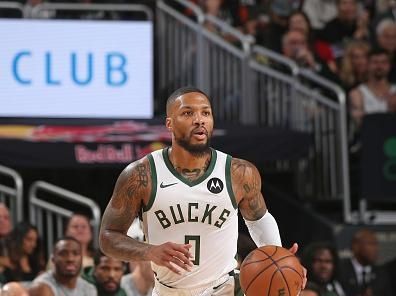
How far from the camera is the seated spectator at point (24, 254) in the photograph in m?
12.2

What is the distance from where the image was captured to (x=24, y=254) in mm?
12383

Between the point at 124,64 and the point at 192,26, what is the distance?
0.98m

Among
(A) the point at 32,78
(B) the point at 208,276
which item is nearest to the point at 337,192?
(A) the point at 32,78

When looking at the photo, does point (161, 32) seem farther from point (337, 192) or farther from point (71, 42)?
point (337, 192)

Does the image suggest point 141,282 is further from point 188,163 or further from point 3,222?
point 188,163

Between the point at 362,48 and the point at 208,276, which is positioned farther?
the point at 362,48

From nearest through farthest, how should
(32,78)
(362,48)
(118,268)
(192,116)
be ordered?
(192,116) → (118,268) → (32,78) → (362,48)


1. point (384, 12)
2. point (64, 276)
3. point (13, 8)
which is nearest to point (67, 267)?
point (64, 276)

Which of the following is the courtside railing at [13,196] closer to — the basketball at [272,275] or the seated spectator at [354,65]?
the seated spectator at [354,65]

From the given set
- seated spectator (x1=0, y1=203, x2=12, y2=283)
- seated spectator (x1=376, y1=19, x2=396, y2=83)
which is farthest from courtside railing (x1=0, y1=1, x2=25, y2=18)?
seated spectator (x1=376, y1=19, x2=396, y2=83)

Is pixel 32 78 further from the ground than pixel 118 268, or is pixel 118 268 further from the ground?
pixel 32 78

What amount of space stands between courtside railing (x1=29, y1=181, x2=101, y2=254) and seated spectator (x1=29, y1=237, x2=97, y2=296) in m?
1.87

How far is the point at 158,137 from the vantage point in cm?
1391

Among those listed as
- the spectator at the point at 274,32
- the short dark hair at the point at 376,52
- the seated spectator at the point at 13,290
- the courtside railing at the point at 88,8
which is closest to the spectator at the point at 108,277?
the seated spectator at the point at 13,290
